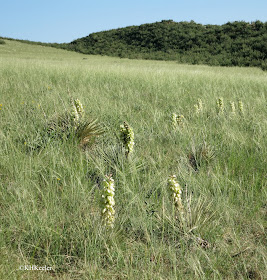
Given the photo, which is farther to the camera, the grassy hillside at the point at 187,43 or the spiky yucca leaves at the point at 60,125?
the grassy hillside at the point at 187,43

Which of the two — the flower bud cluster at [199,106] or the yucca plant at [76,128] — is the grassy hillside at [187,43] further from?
the yucca plant at [76,128]

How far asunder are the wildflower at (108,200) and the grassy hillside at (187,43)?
16.0m

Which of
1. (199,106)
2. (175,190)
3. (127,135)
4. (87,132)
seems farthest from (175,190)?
(199,106)

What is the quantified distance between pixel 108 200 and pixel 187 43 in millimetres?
24466

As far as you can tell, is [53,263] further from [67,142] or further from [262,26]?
[262,26]

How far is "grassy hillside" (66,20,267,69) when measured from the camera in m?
18.9

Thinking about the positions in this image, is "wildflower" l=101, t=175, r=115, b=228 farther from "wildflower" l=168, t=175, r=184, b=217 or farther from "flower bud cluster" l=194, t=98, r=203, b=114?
"flower bud cluster" l=194, t=98, r=203, b=114

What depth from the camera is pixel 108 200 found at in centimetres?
144

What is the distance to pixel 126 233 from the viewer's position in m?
1.60

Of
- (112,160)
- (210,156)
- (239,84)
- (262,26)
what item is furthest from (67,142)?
(262,26)

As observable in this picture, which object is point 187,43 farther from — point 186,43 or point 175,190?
point 175,190

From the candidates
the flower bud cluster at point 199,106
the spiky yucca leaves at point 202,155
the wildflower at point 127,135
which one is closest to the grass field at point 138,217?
the spiky yucca leaves at point 202,155

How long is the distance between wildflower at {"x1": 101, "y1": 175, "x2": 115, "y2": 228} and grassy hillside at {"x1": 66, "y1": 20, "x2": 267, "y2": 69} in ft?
52.5

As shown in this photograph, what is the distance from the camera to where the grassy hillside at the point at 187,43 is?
18.9 meters
